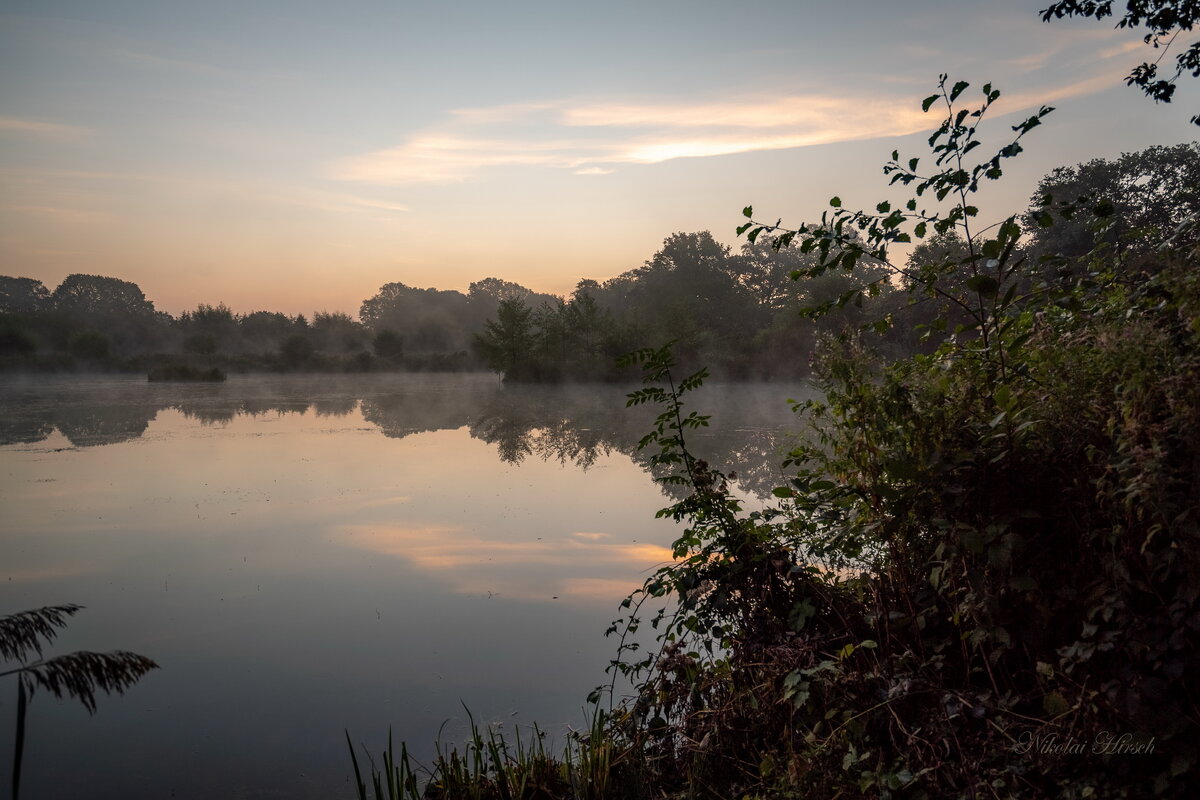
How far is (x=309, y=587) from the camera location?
5.68 meters

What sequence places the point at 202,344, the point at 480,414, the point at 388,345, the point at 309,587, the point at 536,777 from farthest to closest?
the point at 388,345
the point at 202,344
the point at 480,414
the point at 309,587
the point at 536,777

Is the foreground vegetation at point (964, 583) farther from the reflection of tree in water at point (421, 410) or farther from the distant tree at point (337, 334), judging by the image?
the distant tree at point (337, 334)

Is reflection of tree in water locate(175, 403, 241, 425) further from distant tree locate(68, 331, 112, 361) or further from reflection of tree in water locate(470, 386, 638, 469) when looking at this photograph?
distant tree locate(68, 331, 112, 361)

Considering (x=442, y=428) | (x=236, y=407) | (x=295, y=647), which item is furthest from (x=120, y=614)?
(x=236, y=407)

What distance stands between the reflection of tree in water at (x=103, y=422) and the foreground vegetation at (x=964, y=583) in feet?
47.1

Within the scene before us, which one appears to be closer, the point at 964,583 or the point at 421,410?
the point at 964,583

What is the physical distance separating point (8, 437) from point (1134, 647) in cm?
1813

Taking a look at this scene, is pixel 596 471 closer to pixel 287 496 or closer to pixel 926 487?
pixel 287 496

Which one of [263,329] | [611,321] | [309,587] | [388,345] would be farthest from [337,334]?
[309,587]

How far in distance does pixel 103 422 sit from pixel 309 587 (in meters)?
15.0

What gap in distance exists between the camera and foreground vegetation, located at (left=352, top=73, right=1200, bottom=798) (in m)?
1.79

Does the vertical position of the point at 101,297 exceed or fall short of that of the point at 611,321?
it exceeds it

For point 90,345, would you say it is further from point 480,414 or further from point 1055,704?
point 1055,704

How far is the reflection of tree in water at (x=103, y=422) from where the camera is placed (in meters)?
14.4
